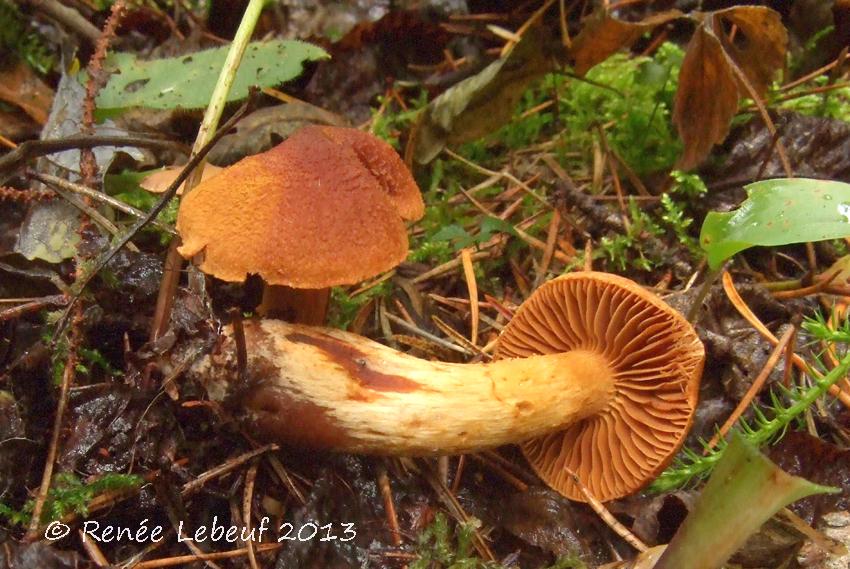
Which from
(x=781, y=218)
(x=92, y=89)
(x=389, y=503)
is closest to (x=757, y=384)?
(x=781, y=218)

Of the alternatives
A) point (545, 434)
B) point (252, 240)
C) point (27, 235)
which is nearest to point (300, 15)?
point (27, 235)

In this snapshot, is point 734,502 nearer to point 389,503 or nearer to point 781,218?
point 781,218

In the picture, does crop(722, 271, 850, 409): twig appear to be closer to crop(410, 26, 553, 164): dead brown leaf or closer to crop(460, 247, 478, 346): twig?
crop(460, 247, 478, 346): twig

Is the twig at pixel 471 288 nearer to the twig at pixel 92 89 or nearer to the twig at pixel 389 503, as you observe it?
the twig at pixel 389 503

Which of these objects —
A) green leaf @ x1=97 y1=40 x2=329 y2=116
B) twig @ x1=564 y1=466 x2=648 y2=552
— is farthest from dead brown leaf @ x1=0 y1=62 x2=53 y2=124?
twig @ x1=564 y1=466 x2=648 y2=552

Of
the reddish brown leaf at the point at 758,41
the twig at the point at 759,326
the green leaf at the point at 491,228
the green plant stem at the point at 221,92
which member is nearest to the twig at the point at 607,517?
the twig at the point at 759,326

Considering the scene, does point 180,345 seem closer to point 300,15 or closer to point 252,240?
point 252,240
